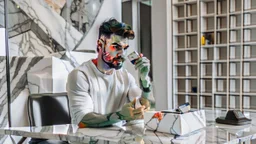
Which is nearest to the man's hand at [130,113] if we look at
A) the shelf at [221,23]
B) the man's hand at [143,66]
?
the man's hand at [143,66]

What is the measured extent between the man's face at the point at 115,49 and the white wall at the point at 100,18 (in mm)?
1278

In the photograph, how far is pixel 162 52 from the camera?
18.4 ft

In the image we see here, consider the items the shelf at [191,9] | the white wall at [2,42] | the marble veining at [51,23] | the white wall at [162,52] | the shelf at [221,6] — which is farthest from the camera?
the white wall at [162,52]

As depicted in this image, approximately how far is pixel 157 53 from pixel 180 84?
0.77m

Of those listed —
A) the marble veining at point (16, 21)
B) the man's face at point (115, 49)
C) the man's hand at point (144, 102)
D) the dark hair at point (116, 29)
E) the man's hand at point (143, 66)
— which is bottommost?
the man's hand at point (144, 102)

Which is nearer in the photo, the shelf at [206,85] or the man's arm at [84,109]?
the man's arm at [84,109]

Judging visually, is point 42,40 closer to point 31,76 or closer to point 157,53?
point 31,76

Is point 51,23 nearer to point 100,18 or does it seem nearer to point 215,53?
point 100,18

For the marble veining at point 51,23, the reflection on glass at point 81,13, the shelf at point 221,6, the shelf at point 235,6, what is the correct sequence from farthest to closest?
the shelf at point 221,6 < the shelf at point 235,6 < the reflection on glass at point 81,13 < the marble veining at point 51,23

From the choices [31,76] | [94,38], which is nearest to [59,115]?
[31,76]

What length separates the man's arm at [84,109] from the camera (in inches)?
49.8

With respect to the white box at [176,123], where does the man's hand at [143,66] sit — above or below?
above

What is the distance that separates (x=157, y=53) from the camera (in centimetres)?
573

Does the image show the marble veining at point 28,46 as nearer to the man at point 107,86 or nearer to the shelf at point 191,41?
the man at point 107,86
